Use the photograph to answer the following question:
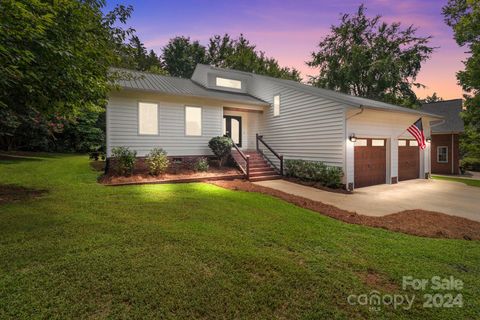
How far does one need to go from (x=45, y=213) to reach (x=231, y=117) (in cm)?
1112

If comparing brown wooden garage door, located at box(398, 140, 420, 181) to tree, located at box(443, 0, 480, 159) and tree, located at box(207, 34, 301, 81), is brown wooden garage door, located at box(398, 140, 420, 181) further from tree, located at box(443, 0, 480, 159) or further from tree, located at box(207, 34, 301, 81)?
tree, located at box(207, 34, 301, 81)

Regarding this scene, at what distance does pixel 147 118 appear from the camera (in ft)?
36.4

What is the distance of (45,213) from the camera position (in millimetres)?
5145

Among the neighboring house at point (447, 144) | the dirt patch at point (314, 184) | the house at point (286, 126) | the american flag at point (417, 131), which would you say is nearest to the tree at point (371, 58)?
the neighboring house at point (447, 144)

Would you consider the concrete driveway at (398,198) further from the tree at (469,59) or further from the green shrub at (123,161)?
the tree at (469,59)

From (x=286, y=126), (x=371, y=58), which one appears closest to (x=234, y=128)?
(x=286, y=126)

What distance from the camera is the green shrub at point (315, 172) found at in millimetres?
9843

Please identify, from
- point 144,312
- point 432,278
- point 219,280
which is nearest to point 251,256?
point 219,280

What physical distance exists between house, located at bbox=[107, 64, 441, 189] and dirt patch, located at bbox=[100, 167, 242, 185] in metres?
1.11

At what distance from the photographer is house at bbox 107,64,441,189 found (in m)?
10.2

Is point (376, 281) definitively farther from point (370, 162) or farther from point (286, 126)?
point (286, 126)

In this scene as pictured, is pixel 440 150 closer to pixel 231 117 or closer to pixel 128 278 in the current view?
pixel 231 117

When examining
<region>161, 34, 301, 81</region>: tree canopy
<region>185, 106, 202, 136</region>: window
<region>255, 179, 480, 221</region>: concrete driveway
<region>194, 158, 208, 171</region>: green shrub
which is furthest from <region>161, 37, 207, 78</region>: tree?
<region>255, 179, 480, 221</region>: concrete driveway

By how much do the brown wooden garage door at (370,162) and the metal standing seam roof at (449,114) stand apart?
31.5 feet
